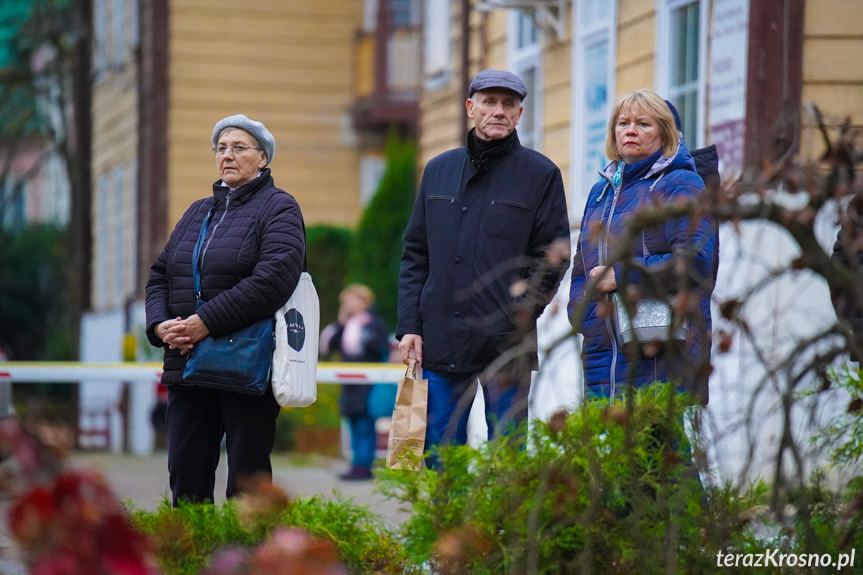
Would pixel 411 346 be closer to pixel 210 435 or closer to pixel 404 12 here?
pixel 210 435

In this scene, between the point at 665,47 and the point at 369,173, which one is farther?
the point at 369,173

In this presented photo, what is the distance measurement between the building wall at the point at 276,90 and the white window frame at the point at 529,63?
7.85 m

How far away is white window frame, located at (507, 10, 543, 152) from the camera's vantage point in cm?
1112

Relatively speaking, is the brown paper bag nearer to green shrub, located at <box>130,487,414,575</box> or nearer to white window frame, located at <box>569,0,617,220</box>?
green shrub, located at <box>130,487,414,575</box>

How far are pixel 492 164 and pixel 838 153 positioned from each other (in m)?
2.38

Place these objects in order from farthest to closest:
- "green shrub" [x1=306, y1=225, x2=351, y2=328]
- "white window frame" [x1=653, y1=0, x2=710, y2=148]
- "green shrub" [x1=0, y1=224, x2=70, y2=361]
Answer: "green shrub" [x1=0, y1=224, x2=70, y2=361] < "green shrub" [x1=306, y1=225, x2=351, y2=328] < "white window frame" [x1=653, y1=0, x2=710, y2=148]

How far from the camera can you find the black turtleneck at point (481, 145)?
5.38 m

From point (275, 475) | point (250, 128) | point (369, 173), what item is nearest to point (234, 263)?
point (250, 128)

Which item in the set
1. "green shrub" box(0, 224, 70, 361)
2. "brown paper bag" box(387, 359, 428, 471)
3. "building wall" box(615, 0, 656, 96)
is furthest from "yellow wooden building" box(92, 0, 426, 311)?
"brown paper bag" box(387, 359, 428, 471)

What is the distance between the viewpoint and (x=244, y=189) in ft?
17.7

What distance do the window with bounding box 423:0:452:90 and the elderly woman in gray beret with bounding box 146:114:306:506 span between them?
813cm

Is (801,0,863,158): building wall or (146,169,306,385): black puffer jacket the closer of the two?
(146,169,306,385): black puffer jacket

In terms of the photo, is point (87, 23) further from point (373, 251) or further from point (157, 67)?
point (373, 251)

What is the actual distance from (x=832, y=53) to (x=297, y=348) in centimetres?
403
